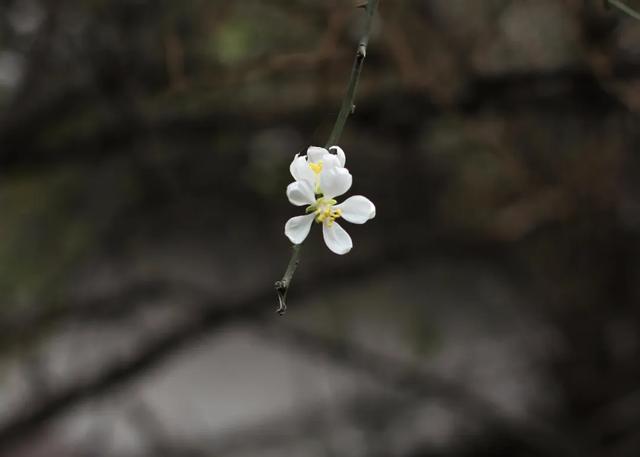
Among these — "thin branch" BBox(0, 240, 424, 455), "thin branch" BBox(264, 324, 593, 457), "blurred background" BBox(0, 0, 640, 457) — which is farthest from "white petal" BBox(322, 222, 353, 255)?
"thin branch" BBox(264, 324, 593, 457)

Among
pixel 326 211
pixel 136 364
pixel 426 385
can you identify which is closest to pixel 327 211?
pixel 326 211

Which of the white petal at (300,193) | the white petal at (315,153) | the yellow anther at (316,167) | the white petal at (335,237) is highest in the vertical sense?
the yellow anther at (316,167)

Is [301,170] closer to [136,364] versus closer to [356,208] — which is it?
[356,208]

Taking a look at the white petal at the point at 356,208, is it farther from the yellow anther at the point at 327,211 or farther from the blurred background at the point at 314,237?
the blurred background at the point at 314,237

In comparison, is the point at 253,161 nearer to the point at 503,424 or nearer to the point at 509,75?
the point at 509,75

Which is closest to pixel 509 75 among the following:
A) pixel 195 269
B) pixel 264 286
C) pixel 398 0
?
pixel 398 0

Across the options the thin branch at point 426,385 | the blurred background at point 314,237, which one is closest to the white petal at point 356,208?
the blurred background at point 314,237

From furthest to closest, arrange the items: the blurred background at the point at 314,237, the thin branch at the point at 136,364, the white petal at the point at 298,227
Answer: the thin branch at the point at 136,364 < the blurred background at the point at 314,237 < the white petal at the point at 298,227
